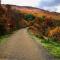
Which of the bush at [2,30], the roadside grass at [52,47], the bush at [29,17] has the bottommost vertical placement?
the bush at [29,17]

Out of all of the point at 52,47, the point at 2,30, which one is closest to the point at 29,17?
the point at 2,30

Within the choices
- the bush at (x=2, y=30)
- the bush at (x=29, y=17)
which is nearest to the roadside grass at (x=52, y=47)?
the bush at (x=2, y=30)

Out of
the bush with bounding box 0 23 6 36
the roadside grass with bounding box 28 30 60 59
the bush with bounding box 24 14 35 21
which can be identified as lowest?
the bush with bounding box 24 14 35 21

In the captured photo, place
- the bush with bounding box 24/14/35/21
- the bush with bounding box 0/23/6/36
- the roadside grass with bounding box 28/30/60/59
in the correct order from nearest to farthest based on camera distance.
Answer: the roadside grass with bounding box 28/30/60/59 < the bush with bounding box 0/23/6/36 < the bush with bounding box 24/14/35/21

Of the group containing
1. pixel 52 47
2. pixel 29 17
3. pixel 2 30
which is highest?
pixel 52 47

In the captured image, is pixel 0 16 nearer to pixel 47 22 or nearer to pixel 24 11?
pixel 47 22

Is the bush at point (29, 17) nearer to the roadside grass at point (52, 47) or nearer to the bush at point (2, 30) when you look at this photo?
the bush at point (2, 30)

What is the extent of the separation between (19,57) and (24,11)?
2985 inches

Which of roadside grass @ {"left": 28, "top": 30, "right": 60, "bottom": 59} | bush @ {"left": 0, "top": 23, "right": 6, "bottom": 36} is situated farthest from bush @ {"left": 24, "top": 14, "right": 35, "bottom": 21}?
roadside grass @ {"left": 28, "top": 30, "right": 60, "bottom": 59}

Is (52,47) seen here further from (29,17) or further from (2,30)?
(29,17)

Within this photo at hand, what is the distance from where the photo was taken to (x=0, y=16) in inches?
1426

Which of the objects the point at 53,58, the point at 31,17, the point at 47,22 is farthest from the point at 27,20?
the point at 53,58

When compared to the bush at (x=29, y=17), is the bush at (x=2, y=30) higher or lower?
higher

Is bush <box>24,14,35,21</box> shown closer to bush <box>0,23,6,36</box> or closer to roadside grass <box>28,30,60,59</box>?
bush <box>0,23,6,36</box>
